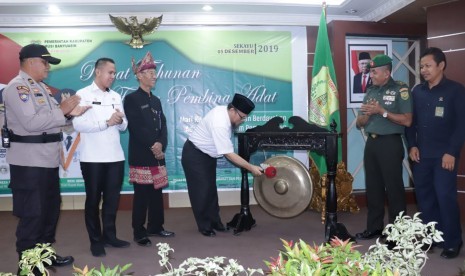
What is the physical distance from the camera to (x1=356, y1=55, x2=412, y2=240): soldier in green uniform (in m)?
3.14

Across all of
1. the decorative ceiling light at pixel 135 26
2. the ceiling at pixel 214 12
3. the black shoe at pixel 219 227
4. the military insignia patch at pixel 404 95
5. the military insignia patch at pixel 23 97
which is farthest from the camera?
the decorative ceiling light at pixel 135 26

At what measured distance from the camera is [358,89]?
4949mm

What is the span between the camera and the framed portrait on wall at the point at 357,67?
492cm

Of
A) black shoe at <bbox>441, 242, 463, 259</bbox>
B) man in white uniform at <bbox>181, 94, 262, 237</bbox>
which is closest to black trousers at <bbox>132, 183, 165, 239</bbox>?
man in white uniform at <bbox>181, 94, 262, 237</bbox>

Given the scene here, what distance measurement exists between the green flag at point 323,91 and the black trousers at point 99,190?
7.18 feet

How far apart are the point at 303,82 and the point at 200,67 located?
3.90ft

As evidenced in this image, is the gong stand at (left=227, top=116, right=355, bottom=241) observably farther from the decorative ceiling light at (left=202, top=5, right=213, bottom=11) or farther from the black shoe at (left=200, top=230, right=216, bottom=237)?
the decorative ceiling light at (left=202, top=5, right=213, bottom=11)

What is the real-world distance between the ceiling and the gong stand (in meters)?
1.52

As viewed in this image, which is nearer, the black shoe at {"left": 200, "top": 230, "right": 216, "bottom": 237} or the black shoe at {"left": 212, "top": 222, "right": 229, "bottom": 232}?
the black shoe at {"left": 200, "top": 230, "right": 216, "bottom": 237}

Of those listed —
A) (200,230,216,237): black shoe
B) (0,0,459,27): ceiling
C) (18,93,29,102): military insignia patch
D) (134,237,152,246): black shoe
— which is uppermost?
(0,0,459,27): ceiling

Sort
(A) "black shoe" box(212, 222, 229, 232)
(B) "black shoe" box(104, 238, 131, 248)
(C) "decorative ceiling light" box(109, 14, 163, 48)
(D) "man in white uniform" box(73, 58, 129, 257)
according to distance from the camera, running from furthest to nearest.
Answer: (C) "decorative ceiling light" box(109, 14, 163, 48)
(A) "black shoe" box(212, 222, 229, 232)
(B) "black shoe" box(104, 238, 131, 248)
(D) "man in white uniform" box(73, 58, 129, 257)

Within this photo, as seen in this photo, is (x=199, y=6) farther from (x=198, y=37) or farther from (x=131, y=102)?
(x=131, y=102)

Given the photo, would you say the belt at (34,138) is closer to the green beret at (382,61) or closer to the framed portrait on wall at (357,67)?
the green beret at (382,61)

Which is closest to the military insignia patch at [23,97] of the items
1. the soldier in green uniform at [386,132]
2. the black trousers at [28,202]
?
the black trousers at [28,202]
